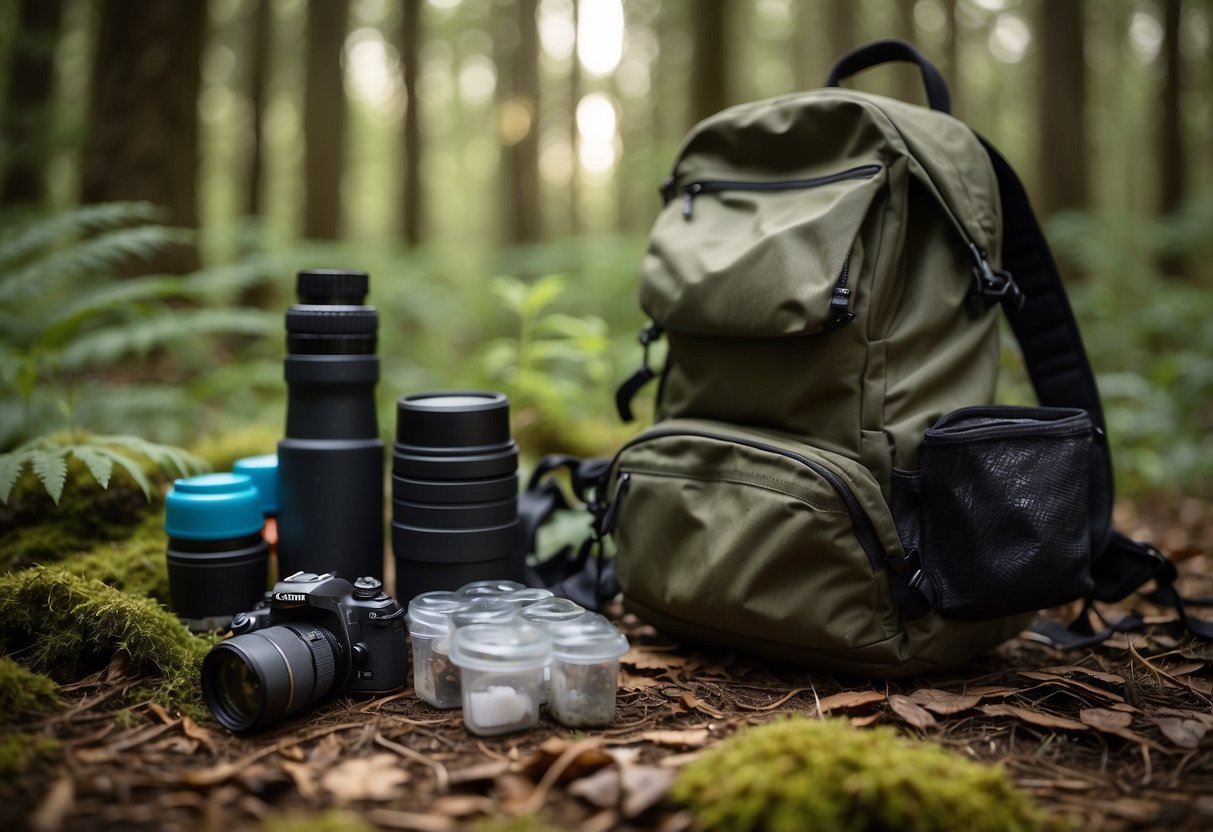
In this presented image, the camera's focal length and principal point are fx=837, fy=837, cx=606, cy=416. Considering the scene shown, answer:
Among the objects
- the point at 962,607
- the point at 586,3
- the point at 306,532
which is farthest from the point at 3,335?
the point at 586,3

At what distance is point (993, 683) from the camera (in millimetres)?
2332

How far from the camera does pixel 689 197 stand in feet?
9.28

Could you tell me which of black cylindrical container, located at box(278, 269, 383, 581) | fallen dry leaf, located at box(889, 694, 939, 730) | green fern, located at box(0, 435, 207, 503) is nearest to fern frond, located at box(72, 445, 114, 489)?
green fern, located at box(0, 435, 207, 503)

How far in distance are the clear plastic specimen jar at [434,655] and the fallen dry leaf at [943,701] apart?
3.92 feet

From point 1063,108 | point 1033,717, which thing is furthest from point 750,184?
point 1063,108

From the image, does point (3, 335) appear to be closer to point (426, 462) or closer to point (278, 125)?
point (426, 462)

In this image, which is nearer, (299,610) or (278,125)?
(299,610)

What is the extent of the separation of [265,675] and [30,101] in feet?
30.8

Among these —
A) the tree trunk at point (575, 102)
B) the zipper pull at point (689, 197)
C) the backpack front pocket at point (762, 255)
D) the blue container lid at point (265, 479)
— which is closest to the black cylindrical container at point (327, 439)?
the blue container lid at point (265, 479)

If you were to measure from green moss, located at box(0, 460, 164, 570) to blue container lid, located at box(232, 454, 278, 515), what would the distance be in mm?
520

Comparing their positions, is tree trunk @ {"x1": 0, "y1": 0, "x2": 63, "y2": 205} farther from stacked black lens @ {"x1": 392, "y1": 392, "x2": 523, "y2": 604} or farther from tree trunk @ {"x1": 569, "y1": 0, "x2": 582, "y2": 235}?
tree trunk @ {"x1": 569, "y1": 0, "x2": 582, "y2": 235}

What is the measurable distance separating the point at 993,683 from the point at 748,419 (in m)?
1.00

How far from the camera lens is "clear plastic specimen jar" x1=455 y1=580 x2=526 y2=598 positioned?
233 centimetres

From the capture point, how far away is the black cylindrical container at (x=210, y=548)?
2430mm
